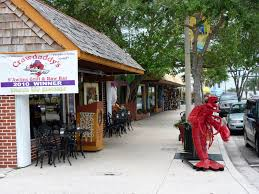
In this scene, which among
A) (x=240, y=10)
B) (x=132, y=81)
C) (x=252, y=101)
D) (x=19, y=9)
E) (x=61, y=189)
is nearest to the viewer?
(x=61, y=189)

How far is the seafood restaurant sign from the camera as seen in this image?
36.4 feet

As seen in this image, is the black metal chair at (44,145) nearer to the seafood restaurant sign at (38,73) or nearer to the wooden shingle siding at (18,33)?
the seafood restaurant sign at (38,73)

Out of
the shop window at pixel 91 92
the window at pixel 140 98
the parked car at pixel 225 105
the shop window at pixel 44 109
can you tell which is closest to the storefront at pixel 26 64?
the shop window at pixel 44 109

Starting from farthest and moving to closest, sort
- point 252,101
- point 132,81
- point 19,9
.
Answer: point 132,81 < point 252,101 < point 19,9

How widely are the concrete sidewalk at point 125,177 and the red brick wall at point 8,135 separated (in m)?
0.52

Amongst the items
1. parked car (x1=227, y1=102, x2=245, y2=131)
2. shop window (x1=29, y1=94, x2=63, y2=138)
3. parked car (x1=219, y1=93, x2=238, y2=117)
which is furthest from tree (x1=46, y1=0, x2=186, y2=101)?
shop window (x1=29, y1=94, x2=63, y2=138)

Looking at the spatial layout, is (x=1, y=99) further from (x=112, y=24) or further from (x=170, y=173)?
(x=112, y=24)

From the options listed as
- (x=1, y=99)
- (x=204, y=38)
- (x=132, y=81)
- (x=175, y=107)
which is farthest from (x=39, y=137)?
(x=175, y=107)

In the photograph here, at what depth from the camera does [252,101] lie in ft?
51.2

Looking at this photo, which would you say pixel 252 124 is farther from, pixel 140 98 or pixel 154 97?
pixel 154 97

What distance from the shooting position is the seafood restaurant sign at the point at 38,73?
436 inches

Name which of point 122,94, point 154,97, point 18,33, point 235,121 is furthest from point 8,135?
point 154,97

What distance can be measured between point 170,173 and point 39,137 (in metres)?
3.45

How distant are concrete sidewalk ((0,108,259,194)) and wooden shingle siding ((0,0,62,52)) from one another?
9.39 ft
